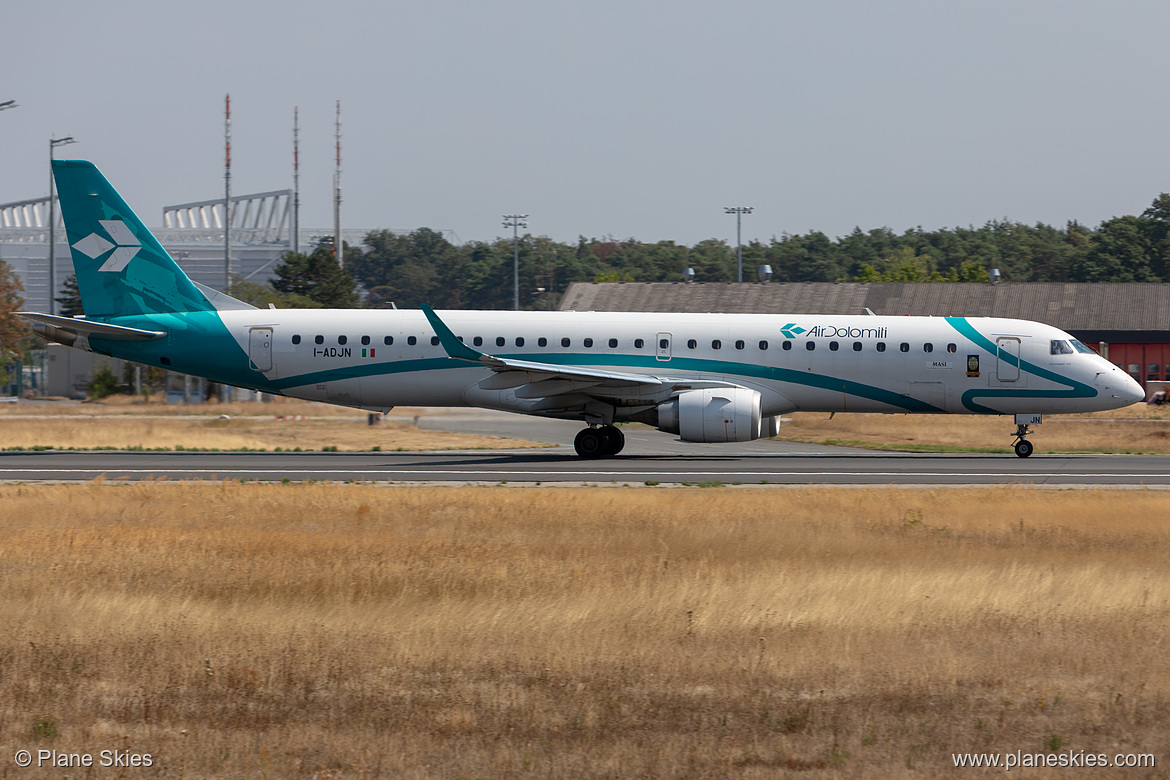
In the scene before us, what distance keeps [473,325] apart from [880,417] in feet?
71.4

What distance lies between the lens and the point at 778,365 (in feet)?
92.9

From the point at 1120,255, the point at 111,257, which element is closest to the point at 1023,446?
the point at 111,257

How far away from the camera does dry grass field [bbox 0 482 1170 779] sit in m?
7.74

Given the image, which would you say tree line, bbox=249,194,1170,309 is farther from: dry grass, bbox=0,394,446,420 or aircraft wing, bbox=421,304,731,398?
aircraft wing, bbox=421,304,731,398

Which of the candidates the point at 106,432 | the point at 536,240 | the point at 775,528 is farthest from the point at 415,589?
the point at 536,240

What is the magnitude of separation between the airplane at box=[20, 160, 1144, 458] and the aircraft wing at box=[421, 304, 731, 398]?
0.23 ft

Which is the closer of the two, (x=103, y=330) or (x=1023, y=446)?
(x=103, y=330)

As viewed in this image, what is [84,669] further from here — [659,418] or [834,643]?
[659,418]

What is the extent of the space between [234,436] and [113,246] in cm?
828

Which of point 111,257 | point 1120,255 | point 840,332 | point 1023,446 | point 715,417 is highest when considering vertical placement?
point 1120,255

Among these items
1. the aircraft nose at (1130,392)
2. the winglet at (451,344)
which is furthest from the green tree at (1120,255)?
the winglet at (451,344)

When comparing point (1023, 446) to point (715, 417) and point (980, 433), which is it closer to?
point (715, 417)

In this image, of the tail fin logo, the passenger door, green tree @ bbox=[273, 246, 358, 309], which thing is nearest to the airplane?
the passenger door

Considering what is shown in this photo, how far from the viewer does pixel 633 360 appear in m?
28.3
